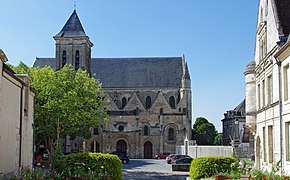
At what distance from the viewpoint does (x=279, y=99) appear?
17031mm

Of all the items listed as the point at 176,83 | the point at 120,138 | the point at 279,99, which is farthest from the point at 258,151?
the point at 176,83

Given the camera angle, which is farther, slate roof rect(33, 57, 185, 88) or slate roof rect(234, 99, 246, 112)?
slate roof rect(234, 99, 246, 112)

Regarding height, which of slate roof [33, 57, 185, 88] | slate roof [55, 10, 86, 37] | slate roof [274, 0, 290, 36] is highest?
slate roof [55, 10, 86, 37]

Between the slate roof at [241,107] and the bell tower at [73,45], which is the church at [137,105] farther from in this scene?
the slate roof at [241,107]

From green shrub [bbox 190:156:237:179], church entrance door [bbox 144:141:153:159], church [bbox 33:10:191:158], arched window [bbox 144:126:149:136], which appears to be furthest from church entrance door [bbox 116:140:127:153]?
green shrub [bbox 190:156:237:179]

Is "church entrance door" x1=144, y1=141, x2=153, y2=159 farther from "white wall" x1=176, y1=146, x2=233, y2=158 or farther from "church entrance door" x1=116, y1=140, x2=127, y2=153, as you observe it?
"white wall" x1=176, y1=146, x2=233, y2=158

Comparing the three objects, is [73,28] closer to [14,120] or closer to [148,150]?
[148,150]

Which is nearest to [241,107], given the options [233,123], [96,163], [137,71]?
[233,123]

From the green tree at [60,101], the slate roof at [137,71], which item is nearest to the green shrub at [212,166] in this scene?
the green tree at [60,101]

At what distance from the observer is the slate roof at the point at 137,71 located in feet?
224

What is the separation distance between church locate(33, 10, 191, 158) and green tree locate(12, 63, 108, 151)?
944 inches

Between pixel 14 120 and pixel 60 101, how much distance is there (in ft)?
41.0

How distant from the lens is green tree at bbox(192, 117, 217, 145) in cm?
7969

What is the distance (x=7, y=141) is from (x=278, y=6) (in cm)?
1326
